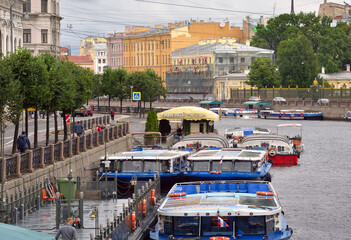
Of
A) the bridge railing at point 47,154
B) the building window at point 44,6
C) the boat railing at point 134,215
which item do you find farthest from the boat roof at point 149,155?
the building window at point 44,6

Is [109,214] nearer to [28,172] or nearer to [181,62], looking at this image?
[28,172]

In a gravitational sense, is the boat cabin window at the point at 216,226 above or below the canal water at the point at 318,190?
above

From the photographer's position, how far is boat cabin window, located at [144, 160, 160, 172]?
3166 centimetres

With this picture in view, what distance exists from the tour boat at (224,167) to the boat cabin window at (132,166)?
1874 mm

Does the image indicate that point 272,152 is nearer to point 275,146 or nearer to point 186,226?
point 275,146

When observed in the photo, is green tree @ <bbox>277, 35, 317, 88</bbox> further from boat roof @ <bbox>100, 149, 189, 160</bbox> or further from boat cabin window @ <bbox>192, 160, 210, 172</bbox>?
boat cabin window @ <bbox>192, 160, 210, 172</bbox>

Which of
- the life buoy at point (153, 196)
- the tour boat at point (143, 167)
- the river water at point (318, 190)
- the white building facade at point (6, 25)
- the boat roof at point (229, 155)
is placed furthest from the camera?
the white building facade at point (6, 25)

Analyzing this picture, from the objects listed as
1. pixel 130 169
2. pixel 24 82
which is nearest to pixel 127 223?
pixel 130 169

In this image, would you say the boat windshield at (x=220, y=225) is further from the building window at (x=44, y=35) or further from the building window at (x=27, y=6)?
the building window at (x=27, y=6)

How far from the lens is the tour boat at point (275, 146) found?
43.0 metres

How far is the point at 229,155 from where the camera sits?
32.9 metres

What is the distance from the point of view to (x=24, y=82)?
35.6 meters

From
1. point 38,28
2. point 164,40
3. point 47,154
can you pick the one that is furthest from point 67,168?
point 164,40

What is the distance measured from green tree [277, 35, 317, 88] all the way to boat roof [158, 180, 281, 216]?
94230mm
